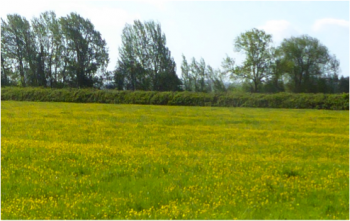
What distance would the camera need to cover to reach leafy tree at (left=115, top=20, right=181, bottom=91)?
70938 mm

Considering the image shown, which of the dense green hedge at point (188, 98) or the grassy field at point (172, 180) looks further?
the dense green hedge at point (188, 98)

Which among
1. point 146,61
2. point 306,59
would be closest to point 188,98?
point 146,61

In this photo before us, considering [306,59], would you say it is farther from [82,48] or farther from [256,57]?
[82,48]

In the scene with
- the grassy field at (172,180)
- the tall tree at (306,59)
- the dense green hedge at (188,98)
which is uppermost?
the tall tree at (306,59)

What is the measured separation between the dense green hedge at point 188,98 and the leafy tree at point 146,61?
54.4ft

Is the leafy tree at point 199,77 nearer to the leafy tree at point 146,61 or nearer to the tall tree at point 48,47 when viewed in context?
the leafy tree at point 146,61

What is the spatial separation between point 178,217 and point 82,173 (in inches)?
135

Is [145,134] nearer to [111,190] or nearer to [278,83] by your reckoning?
[111,190]

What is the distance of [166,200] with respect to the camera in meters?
7.09

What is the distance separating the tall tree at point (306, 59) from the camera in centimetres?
6625

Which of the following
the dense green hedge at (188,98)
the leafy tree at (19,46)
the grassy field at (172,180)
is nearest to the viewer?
the grassy field at (172,180)

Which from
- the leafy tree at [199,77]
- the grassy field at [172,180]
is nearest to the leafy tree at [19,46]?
the leafy tree at [199,77]

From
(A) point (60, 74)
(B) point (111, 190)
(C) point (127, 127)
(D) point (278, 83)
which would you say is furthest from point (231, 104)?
(B) point (111, 190)

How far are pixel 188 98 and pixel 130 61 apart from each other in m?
25.0
